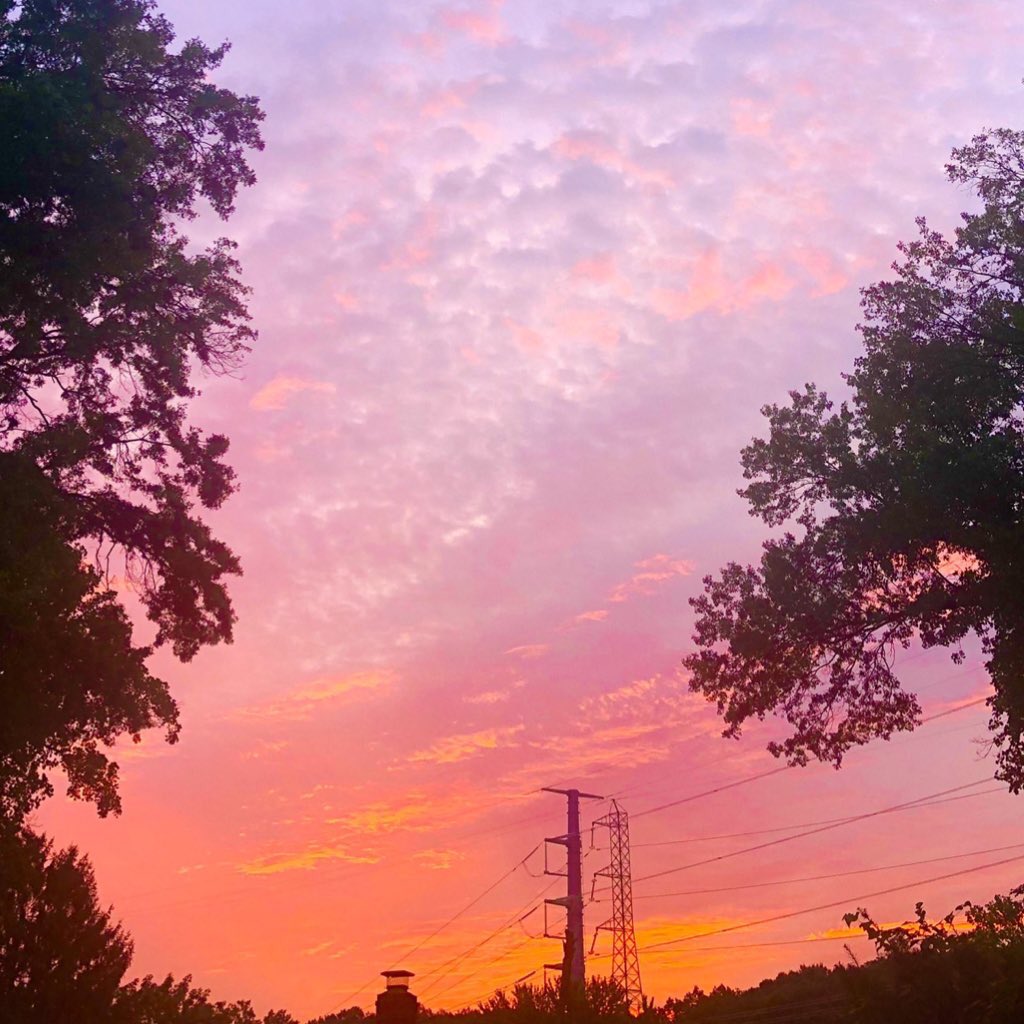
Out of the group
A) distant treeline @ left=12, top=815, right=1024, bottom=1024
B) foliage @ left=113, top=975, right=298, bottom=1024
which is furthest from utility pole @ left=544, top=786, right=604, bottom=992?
foliage @ left=113, top=975, right=298, bottom=1024

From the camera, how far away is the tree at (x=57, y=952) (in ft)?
96.6

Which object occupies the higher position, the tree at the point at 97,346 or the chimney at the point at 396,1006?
the tree at the point at 97,346

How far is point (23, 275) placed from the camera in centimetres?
2323

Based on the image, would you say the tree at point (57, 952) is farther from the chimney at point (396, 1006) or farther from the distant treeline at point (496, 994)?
the chimney at point (396, 1006)

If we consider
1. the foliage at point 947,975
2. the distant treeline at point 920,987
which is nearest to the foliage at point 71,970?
the distant treeline at point 920,987

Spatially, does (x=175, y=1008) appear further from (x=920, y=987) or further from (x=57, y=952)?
(x=920, y=987)

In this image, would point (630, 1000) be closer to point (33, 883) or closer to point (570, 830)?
point (33, 883)

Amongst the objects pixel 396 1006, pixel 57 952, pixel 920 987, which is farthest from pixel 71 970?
pixel 920 987

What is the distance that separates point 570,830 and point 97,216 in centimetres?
3629

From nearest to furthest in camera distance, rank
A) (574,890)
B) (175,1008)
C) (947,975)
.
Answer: (947,975), (175,1008), (574,890)

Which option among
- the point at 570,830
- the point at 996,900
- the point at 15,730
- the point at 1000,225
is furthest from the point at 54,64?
the point at 570,830

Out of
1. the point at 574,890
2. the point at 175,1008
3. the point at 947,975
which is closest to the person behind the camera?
the point at 947,975

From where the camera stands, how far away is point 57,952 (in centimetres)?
3073

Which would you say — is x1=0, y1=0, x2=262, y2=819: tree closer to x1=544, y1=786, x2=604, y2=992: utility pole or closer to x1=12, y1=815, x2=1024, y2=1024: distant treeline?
x1=12, y1=815, x2=1024, y2=1024: distant treeline
